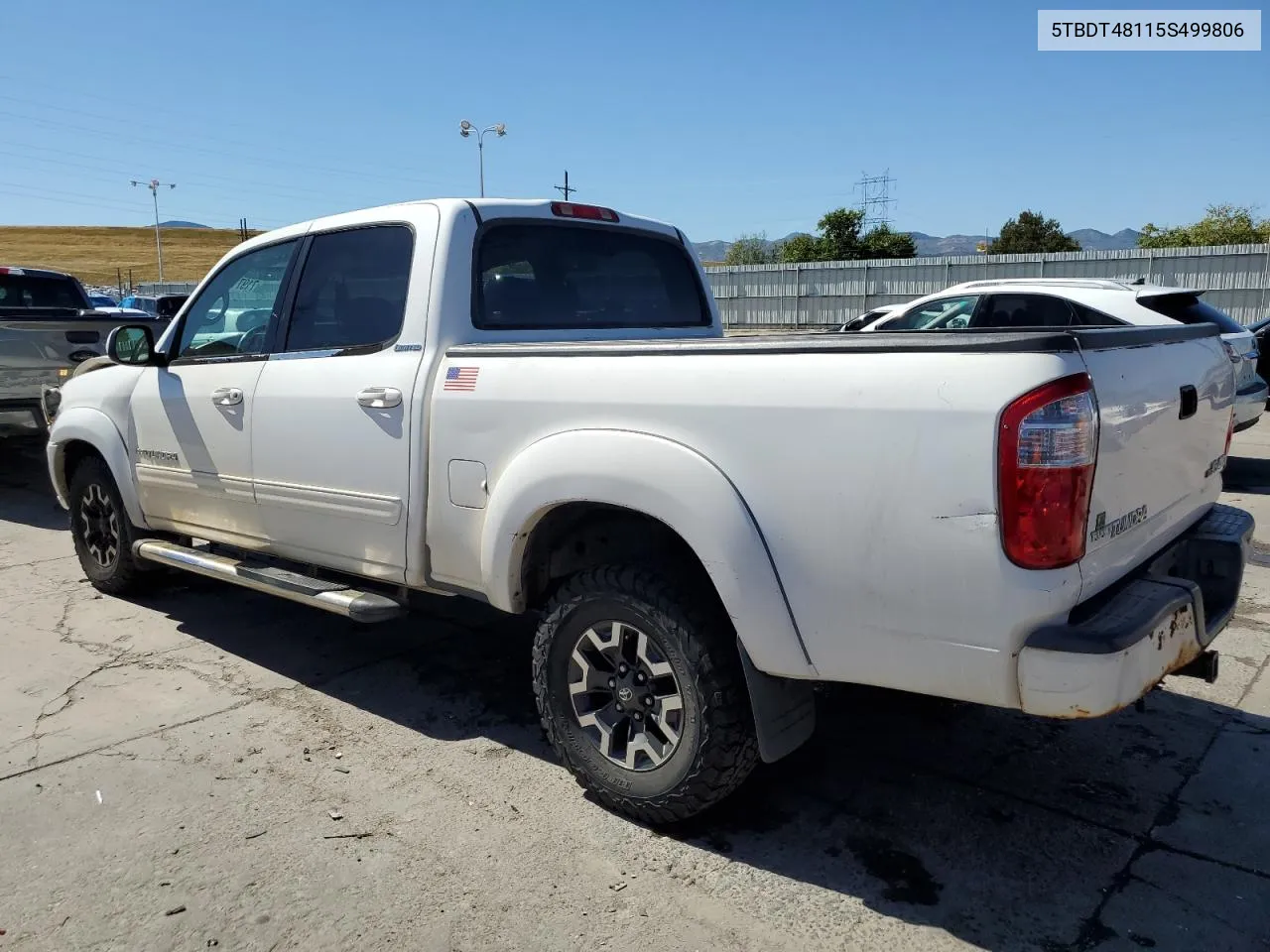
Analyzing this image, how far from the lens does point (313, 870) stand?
2.94 m

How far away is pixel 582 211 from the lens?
171 inches

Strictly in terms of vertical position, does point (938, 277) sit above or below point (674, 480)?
above

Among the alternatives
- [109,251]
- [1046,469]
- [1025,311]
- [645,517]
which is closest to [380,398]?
[645,517]

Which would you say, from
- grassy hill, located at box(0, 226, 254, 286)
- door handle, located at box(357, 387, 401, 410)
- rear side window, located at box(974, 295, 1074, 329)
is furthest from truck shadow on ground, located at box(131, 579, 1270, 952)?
grassy hill, located at box(0, 226, 254, 286)

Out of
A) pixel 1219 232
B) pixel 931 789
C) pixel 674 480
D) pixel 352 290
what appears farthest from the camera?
pixel 1219 232

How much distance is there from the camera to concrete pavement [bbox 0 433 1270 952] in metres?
2.67

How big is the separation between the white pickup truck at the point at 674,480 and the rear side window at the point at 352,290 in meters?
0.01

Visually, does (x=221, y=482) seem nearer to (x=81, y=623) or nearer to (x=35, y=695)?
(x=35, y=695)

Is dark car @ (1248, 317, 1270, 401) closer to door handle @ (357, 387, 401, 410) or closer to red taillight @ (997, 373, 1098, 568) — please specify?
red taillight @ (997, 373, 1098, 568)

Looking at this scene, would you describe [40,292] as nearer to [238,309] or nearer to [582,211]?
[238,309]

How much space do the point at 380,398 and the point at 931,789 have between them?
2.44 m

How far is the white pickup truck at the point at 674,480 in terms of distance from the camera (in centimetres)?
232

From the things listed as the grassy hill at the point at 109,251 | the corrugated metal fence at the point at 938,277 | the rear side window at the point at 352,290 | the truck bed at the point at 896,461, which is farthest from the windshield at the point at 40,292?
the grassy hill at the point at 109,251

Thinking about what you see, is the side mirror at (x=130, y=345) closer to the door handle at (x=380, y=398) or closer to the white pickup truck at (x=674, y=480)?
the white pickup truck at (x=674, y=480)
